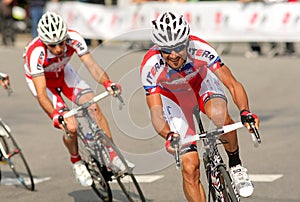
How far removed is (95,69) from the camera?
9.40 metres

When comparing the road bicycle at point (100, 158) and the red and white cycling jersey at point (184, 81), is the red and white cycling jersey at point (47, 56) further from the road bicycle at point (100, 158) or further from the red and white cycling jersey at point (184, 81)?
the red and white cycling jersey at point (184, 81)

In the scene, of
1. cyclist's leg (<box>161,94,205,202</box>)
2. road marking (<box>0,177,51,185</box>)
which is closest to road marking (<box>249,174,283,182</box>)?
road marking (<box>0,177,51,185</box>)

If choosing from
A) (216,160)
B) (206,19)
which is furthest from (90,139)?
(206,19)

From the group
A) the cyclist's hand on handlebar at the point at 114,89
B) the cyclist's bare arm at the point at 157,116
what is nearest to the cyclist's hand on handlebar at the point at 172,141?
the cyclist's bare arm at the point at 157,116

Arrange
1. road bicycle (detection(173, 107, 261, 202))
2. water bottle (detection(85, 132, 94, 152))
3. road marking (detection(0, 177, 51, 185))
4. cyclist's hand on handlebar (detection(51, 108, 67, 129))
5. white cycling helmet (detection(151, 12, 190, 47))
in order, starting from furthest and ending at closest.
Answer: road marking (detection(0, 177, 51, 185)) < water bottle (detection(85, 132, 94, 152)) < cyclist's hand on handlebar (detection(51, 108, 67, 129)) < white cycling helmet (detection(151, 12, 190, 47)) < road bicycle (detection(173, 107, 261, 202))

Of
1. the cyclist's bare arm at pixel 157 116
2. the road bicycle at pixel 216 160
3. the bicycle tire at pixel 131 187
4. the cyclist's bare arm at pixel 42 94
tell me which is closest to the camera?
the road bicycle at pixel 216 160

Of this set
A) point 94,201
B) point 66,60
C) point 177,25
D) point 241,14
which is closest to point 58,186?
point 94,201

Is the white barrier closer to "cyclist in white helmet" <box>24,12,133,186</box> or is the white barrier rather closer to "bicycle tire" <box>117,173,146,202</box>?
"cyclist in white helmet" <box>24,12,133,186</box>

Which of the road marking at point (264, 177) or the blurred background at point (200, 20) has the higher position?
the road marking at point (264, 177)

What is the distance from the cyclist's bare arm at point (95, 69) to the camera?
30.5 feet

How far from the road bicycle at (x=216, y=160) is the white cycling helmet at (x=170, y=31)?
2.52ft

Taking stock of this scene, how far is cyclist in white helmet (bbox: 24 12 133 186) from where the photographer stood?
915cm

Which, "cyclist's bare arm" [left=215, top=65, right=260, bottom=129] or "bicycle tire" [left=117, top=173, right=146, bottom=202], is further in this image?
"bicycle tire" [left=117, top=173, right=146, bottom=202]

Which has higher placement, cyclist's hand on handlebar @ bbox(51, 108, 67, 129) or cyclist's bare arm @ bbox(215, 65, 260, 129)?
cyclist's bare arm @ bbox(215, 65, 260, 129)
